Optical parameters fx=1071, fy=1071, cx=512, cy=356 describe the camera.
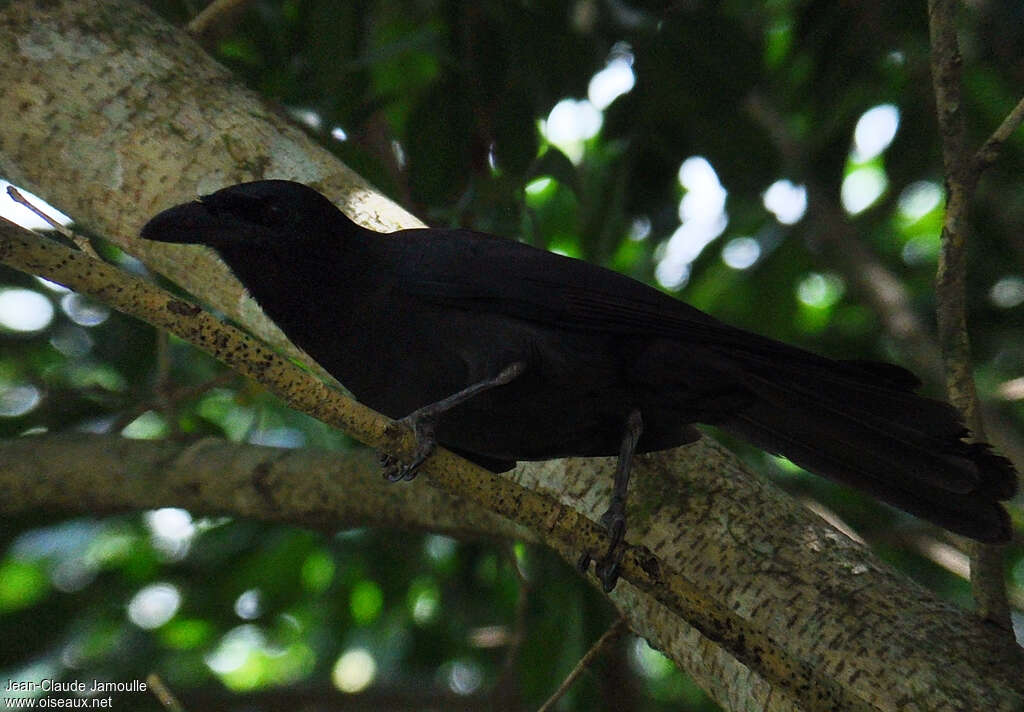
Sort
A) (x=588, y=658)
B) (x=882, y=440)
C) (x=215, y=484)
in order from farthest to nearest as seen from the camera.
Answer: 1. (x=215, y=484)
2. (x=882, y=440)
3. (x=588, y=658)

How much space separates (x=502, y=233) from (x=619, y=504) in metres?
1.55

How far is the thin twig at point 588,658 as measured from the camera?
2.43 m

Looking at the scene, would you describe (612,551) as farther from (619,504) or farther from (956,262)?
(956,262)

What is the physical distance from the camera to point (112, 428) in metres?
3.83

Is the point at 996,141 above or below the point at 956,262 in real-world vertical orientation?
above

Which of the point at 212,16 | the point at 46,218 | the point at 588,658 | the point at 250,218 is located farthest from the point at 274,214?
the point at 588,658

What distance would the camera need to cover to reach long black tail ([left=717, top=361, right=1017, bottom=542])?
8.11ft

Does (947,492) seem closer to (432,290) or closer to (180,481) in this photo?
(432,290)

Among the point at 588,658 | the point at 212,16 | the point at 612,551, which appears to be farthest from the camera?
the point at 212,16

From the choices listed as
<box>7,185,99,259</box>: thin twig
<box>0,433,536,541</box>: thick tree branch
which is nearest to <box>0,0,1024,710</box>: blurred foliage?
<box>0,433,536,541</box>: thick tree branch

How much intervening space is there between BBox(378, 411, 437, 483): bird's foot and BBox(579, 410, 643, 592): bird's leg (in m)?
0.44

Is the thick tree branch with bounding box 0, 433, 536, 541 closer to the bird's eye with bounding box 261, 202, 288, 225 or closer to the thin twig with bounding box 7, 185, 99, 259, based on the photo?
the bird's eye with bounding box 261, 202, 288, 225

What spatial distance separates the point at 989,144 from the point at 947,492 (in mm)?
812

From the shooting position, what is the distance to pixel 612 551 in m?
2.23
